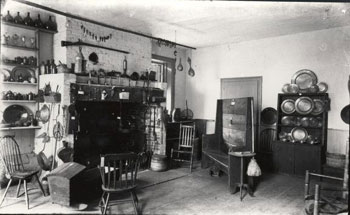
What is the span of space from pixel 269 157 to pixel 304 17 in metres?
3.04

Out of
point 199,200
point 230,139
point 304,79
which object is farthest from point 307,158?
point 199,200

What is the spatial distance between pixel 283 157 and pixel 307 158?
19.0 inches

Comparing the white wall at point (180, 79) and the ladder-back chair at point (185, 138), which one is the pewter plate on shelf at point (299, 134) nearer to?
the ladder-back chair at point (185, 138)

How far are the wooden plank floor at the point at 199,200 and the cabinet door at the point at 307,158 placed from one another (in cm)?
34

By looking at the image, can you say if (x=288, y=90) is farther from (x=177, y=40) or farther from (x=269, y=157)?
(x=177, y=40)

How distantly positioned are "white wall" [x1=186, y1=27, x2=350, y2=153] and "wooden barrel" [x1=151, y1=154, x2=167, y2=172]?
2.48 m

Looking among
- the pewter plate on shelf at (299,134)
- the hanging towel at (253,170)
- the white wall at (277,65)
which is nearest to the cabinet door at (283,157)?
the pewter plate on shelf at (299,134)

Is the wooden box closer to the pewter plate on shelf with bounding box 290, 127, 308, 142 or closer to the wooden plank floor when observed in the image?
the wooden plank floor

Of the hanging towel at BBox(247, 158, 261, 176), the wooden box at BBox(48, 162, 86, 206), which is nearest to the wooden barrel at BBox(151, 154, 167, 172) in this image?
the hanging towel at BBox(247, 158, 261, 176)

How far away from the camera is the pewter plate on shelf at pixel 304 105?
5.60m

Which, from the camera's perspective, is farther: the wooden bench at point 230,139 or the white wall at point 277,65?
the white wall at point 277,65

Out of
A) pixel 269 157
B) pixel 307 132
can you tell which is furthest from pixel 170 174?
pixel 307 132

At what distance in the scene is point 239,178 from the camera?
4.47m

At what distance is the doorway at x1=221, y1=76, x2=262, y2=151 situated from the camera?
6.70 meters
